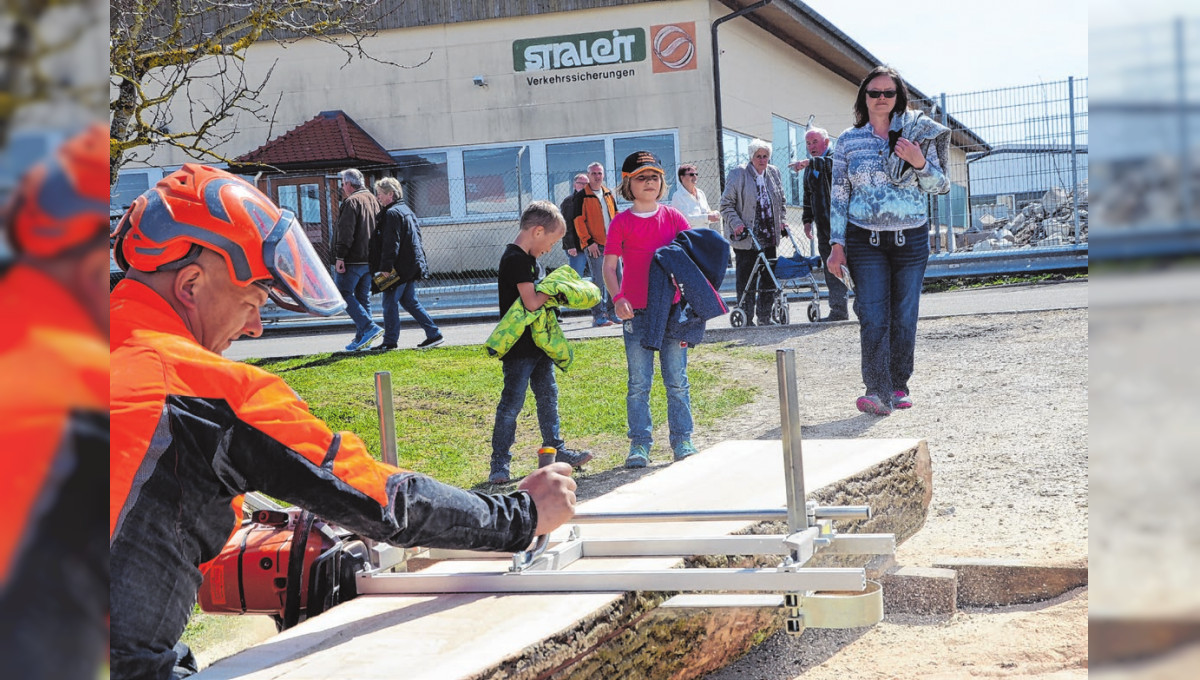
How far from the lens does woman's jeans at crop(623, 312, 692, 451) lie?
19.7 ft

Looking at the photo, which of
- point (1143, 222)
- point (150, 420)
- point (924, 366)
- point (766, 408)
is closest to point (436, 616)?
point (150, 420)

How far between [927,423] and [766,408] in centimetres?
130

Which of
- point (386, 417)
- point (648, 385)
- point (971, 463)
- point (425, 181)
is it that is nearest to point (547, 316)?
point (648, 385)

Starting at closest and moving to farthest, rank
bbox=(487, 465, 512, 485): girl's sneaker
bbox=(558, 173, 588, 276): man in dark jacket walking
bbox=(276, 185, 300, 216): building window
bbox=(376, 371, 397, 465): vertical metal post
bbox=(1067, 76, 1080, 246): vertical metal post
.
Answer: bbox=(376, 371, 397, 465): vertical metal post → bbox=(487, 465, 512, 485): girl's sneaker → bbox=(558, 173, 588, 276): man in dark jacket walking → bbox=(1067, 76, 1080, 246): vertical metal post → bbox=(276, 185, 300, 216): building window

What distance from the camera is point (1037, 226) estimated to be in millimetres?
14266

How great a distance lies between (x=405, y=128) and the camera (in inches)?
812

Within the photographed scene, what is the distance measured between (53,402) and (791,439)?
7.51 ft

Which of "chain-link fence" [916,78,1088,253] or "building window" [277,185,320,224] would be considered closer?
"chain-link fence" [916,78,1088,253]

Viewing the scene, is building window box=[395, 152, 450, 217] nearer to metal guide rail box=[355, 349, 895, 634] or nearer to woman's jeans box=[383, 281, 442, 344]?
woman's jeans box=[383, 281, 442, 344]

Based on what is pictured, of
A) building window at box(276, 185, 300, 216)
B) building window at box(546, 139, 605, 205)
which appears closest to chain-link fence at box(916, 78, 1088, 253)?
building window at box(546, 139, 605, 205)

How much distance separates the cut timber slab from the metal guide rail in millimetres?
37

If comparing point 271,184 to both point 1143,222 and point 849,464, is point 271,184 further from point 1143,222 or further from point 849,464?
point 1143,222

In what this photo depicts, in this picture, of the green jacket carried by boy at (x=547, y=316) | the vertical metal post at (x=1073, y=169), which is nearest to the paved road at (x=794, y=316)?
→ the vertical metal post at (x=1073, y=169)

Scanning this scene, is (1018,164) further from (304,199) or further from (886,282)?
(304,199)
